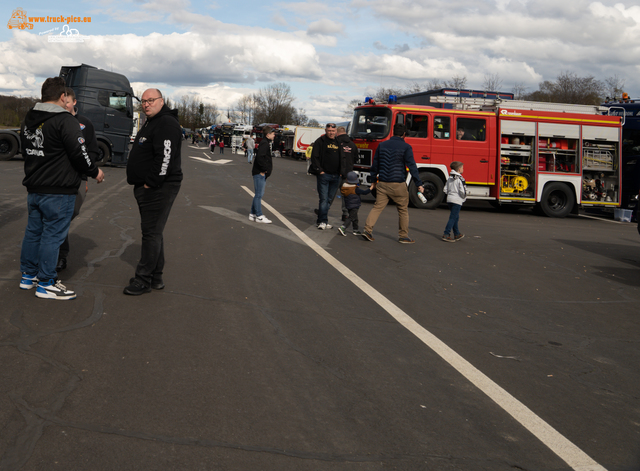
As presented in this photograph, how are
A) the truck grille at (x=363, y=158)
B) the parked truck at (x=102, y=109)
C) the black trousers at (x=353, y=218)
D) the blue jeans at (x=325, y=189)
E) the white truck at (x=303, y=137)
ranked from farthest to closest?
1. the white truck at (x=303, y=137)
2. the parked truck at (x=102, y=109)
3. the truck grille at (x=363, y=158)
4. the blue jeans at (x=325, y=189)
5. the black trousers at (x=353, y=218)

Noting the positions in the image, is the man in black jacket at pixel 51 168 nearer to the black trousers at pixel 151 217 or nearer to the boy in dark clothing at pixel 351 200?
the black trousers at pixel 151 217

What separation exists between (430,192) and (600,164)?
521 centimetres

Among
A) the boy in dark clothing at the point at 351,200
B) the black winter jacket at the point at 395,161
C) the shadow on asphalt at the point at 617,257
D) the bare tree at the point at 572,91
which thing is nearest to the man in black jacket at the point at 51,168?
the black winter jacket at the point at 395,161

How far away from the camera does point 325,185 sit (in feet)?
35.3

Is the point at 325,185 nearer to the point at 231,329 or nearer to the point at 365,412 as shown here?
the point at 231,329

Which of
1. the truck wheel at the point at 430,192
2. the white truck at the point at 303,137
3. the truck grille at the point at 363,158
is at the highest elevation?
the white truck at the point at 303,137

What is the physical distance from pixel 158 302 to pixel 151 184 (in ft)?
3.61

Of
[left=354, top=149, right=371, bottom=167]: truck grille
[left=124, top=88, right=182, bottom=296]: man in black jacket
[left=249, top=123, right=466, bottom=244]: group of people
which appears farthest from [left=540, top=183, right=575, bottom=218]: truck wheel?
[left=124, top=88, right=182, bottom=296]: man in black jacket

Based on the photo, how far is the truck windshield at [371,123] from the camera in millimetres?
16703

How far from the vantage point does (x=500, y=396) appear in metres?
3.97

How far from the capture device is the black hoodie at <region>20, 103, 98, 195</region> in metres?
5.29

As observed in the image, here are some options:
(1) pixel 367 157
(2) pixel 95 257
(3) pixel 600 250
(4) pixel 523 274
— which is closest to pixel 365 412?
(2) pixel 95 257

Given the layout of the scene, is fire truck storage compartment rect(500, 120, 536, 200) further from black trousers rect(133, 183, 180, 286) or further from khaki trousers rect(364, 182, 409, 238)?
black trousers rect(133, 183, 180, 286)

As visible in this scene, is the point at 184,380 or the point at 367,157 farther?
the point at 367,157
